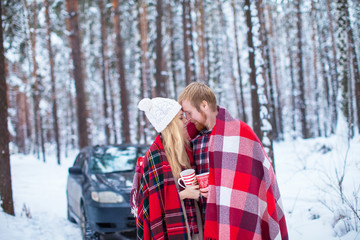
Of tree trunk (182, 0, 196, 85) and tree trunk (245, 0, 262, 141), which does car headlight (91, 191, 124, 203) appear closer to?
tree trunk (245, 0, 262, 141)

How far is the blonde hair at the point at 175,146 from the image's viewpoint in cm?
243

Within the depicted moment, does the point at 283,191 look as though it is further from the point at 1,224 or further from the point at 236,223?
the point at 1,224

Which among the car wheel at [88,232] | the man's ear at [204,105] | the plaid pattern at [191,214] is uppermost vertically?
the man's ear at [204,105]

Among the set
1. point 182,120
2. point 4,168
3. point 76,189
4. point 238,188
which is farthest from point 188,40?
point 238,188

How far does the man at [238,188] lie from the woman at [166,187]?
20cm

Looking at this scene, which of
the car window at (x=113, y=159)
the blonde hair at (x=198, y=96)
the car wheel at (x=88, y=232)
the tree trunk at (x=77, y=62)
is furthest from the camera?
the tree trunk at (x=77, y=62)

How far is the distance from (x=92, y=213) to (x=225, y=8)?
21422 millimetres

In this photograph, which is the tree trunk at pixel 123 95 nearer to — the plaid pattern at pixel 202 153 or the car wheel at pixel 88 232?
the car wheel at pixel 88 232

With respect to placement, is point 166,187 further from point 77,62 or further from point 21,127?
point 21,127

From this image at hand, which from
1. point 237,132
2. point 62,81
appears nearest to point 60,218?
point 237,132

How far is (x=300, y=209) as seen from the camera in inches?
208

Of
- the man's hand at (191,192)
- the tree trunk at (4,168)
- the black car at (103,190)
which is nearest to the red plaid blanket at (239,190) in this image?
the man's hand at (191,192)

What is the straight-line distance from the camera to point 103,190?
16.6 feet

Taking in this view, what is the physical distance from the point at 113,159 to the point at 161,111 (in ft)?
13.1
